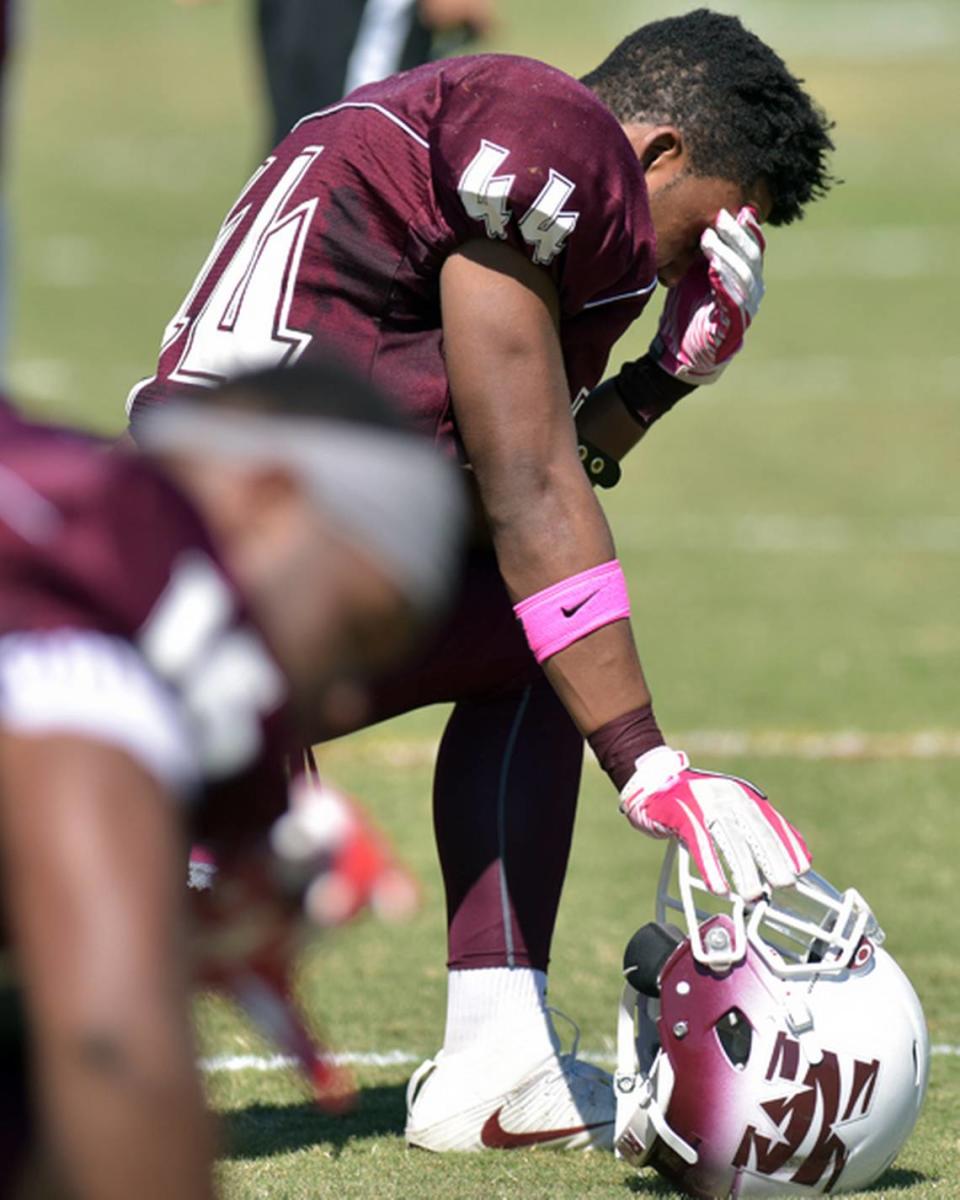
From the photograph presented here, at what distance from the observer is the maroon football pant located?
12.2 feet

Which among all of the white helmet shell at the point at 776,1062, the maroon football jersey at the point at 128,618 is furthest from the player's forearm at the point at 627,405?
the maroon football jersey at the point at 128,618

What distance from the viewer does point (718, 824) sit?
3.12 metres

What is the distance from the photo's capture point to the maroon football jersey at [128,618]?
5.57 feet

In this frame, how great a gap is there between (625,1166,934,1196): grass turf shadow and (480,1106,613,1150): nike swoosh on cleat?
0.18 m

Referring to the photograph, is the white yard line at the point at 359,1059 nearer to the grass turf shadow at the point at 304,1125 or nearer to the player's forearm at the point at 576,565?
the grass turf shadow at the point at 304,1125

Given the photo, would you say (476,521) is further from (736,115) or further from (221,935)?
(221,935)

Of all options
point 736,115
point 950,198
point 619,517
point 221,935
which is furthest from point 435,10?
point 950,198

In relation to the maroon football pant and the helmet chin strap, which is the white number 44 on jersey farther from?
the helmet chin strap

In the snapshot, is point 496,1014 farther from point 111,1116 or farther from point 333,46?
point 333,46

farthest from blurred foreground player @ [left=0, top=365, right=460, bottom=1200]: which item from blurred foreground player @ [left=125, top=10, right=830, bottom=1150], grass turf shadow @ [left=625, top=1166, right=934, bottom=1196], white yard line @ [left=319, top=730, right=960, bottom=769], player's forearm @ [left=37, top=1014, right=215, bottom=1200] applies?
white yard line @ [left=319, top=730, right=960, bottom=769]

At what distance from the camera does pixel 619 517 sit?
34.1 feet

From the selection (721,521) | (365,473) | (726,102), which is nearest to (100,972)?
(365,473)

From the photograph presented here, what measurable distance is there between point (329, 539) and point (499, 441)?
149 cm

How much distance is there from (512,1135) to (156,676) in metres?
2.13
